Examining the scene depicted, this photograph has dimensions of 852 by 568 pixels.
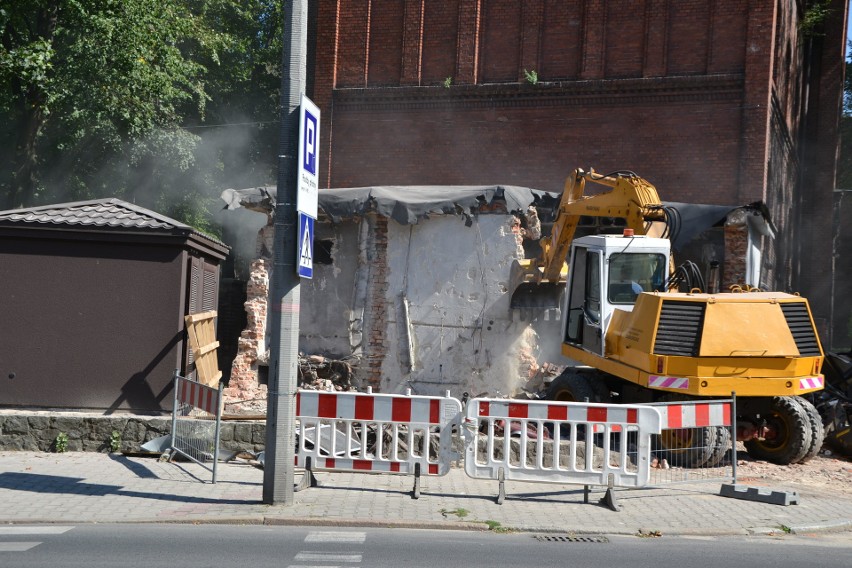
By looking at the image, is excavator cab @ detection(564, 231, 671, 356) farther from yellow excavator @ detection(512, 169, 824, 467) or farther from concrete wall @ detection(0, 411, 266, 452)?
concrete wall @ detection(0, 411, 266, 452)

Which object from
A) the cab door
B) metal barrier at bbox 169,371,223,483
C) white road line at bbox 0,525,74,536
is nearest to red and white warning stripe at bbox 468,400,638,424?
metal barrier at bbox 169,371,223,483

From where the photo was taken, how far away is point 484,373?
1662 cm

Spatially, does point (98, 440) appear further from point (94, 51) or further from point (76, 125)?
point (76, 125)

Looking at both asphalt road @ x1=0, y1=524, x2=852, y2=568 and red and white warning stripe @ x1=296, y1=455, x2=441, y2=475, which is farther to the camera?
red and white warning stripe @ x1=296, y1=455, x2=441, y2=475

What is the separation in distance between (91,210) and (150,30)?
10.4 m

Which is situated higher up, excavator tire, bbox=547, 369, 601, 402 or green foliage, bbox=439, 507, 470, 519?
excavator tire, bbox=547, 369, 601, 402

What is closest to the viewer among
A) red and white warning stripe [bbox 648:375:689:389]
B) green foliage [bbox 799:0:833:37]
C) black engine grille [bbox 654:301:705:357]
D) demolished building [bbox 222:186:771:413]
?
red and white warning stripe [bbox 648:375:689:389]

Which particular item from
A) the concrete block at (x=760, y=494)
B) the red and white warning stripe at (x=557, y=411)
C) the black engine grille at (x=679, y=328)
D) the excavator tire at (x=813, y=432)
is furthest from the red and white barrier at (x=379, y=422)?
the excavator tire at (x=813, y=432)

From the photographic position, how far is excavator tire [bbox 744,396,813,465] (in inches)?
459

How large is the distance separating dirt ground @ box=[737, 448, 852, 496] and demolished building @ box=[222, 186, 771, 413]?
16.9 feet

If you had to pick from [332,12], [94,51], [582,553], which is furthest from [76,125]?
[582,553]

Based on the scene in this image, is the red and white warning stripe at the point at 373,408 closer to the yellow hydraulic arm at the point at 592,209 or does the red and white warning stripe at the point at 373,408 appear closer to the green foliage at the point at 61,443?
the green foliage at the point at 61,443

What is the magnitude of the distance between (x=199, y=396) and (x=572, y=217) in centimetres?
715

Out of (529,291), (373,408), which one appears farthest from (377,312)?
(373,408)
